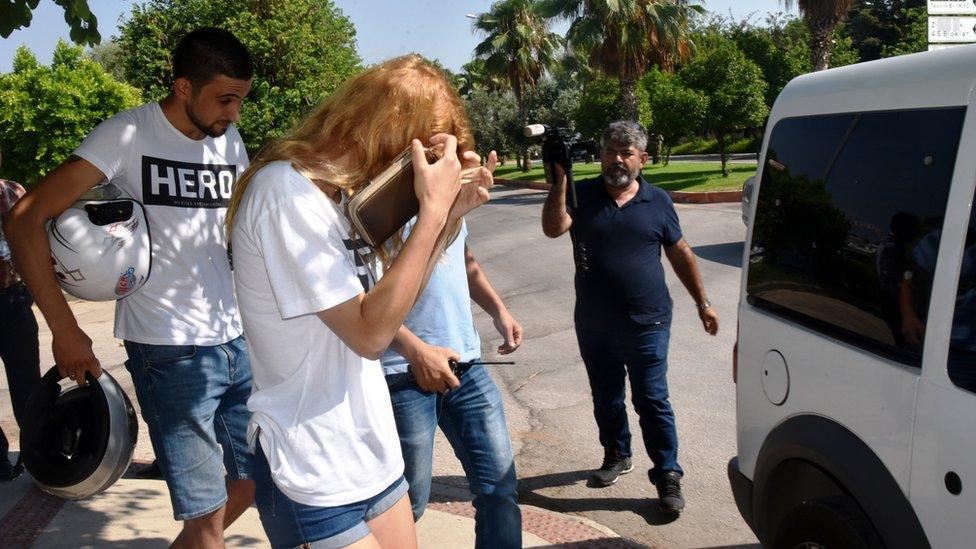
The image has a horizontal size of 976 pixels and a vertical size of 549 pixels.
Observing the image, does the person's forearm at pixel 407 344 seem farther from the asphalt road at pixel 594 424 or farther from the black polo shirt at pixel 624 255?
the asphalt road at pixel 594 424

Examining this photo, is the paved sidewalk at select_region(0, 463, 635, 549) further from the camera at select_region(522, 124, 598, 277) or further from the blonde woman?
the blonde woman

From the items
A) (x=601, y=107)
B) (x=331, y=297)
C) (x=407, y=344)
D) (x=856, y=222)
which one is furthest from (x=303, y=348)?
(x=601, y=107)

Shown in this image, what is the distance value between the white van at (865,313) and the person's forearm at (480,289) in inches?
35.9

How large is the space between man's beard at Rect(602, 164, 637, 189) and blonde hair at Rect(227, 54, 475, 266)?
2.36 m

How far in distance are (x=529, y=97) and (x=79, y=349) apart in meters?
43.2

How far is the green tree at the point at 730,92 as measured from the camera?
25125 mm

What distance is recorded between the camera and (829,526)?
99.3 inches

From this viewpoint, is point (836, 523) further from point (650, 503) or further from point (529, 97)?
point (529, 97)

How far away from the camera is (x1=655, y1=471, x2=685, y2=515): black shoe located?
433 centimetres

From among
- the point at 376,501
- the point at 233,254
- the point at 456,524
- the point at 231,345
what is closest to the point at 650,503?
the point at 456,524

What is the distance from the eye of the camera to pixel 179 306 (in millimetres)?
2943

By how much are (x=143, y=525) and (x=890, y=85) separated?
3663 millimetres

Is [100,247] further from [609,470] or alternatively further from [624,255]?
[609,470]

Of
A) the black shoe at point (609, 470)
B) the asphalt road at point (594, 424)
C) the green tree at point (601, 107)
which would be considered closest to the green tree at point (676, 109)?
the green tree at point (601, 107)
